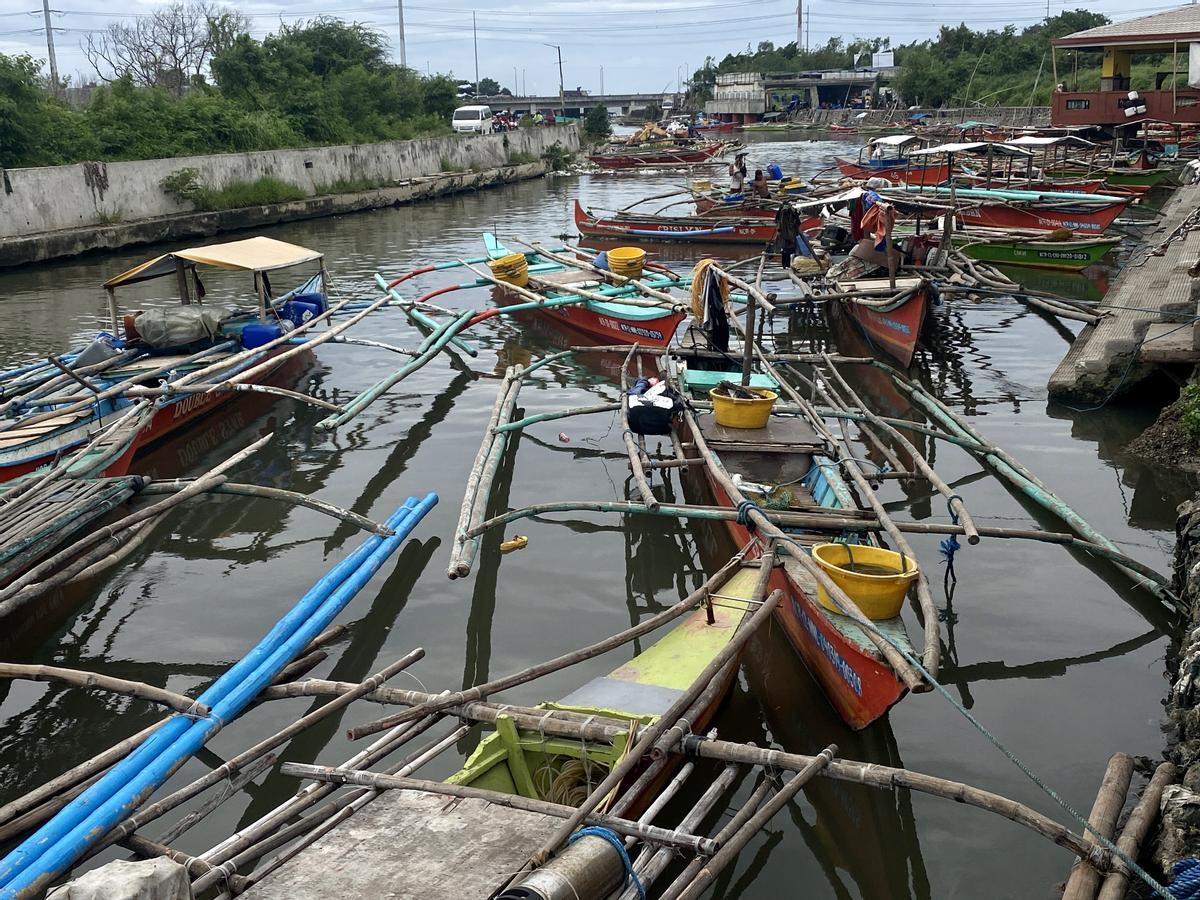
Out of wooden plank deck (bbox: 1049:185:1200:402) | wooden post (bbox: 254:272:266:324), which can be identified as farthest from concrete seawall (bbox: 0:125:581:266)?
wooden plank deck (bbox: 1049:185:1200:402)

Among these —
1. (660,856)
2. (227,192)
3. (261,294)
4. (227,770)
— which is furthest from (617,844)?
(227,192)

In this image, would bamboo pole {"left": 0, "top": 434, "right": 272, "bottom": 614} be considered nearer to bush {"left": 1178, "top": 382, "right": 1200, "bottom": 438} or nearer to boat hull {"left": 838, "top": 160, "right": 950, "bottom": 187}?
bush {"left": 1178, "top": 382, "right": 1200, "bottom": 438}

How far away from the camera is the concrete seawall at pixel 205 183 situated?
27641 millimetres

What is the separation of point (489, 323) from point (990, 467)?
12.0m

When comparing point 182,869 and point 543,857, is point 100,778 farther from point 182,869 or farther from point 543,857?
point 543,857

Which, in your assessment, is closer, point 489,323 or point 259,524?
point 259,524

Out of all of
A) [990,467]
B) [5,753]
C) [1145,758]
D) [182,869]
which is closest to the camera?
[182,869]

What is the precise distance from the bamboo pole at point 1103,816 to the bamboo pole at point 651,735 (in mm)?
2206

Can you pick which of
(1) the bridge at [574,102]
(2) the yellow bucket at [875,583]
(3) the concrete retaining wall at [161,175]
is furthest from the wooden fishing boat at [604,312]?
(1) the bridge at [574,102]

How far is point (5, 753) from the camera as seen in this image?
7375mm

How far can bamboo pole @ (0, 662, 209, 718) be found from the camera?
21.4 feet

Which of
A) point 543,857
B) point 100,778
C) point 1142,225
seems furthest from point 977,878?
point 1142,225

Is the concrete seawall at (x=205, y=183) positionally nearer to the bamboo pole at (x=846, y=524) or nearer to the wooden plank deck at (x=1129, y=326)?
the bamboo pole at (x=846, y=524)

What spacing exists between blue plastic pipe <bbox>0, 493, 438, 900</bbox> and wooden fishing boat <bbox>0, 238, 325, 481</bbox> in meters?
4.16
